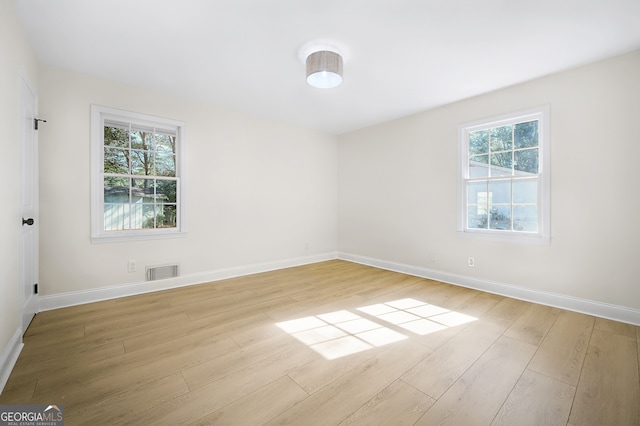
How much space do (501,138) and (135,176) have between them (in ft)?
15.6

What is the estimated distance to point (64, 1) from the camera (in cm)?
204

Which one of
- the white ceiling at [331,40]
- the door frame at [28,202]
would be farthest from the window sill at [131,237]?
the white ceiling at [331,40]

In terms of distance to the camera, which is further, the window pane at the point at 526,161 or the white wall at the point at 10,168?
the window pane at the point at 526,161

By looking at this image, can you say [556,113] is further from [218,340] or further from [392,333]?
[218,340]

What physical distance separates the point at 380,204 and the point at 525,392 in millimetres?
3518

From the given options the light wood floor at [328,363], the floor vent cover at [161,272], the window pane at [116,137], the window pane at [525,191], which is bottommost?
the light wood floor at [328,363]

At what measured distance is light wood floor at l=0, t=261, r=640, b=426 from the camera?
4.81ft

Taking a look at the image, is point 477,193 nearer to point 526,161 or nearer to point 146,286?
point 526,161

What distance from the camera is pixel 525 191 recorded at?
10.9 feet

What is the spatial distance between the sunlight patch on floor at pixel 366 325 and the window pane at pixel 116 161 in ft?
9.17

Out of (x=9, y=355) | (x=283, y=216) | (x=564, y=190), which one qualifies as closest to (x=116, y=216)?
(x=9, y=355)

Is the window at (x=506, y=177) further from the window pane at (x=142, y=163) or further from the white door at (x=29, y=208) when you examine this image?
the white door at (x=29, y=208)

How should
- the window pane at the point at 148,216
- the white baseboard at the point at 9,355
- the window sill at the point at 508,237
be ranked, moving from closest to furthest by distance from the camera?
1. the white baseboard at the point at 9,355
2. the window sill at the point at 508,237
3. the window pane at the point at 148,216

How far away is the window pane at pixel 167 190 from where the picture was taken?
3.68 meters
